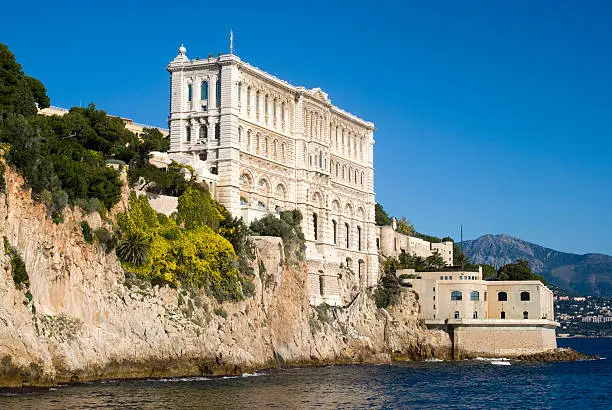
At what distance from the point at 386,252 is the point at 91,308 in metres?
57.2

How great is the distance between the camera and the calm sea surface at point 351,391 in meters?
48.0

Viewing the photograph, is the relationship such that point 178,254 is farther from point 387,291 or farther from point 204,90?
point 387,291

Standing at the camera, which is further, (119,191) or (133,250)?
(119,191)

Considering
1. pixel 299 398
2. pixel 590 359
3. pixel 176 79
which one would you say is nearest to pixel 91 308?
pixel 299 398

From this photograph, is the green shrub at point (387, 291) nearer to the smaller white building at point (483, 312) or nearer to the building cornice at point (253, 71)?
the smaller white building at point (483, 312)

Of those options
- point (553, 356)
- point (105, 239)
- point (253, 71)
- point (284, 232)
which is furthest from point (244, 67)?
point (553, 356)

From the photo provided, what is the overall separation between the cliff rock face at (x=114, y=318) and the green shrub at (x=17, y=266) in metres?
0.52

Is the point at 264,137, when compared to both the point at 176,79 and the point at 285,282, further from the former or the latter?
the point at 285,282

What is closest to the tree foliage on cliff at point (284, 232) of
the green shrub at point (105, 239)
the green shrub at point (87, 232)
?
the green shrub at point (105, 239)

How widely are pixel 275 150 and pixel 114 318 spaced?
29947 mm

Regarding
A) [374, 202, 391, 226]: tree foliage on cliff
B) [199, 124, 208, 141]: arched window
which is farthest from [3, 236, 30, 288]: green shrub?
[374, 202, 391, 226]: tree foliage on cliff

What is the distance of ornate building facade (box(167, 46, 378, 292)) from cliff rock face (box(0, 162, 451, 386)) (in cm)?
749

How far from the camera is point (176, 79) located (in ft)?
267

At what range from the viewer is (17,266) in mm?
50781
